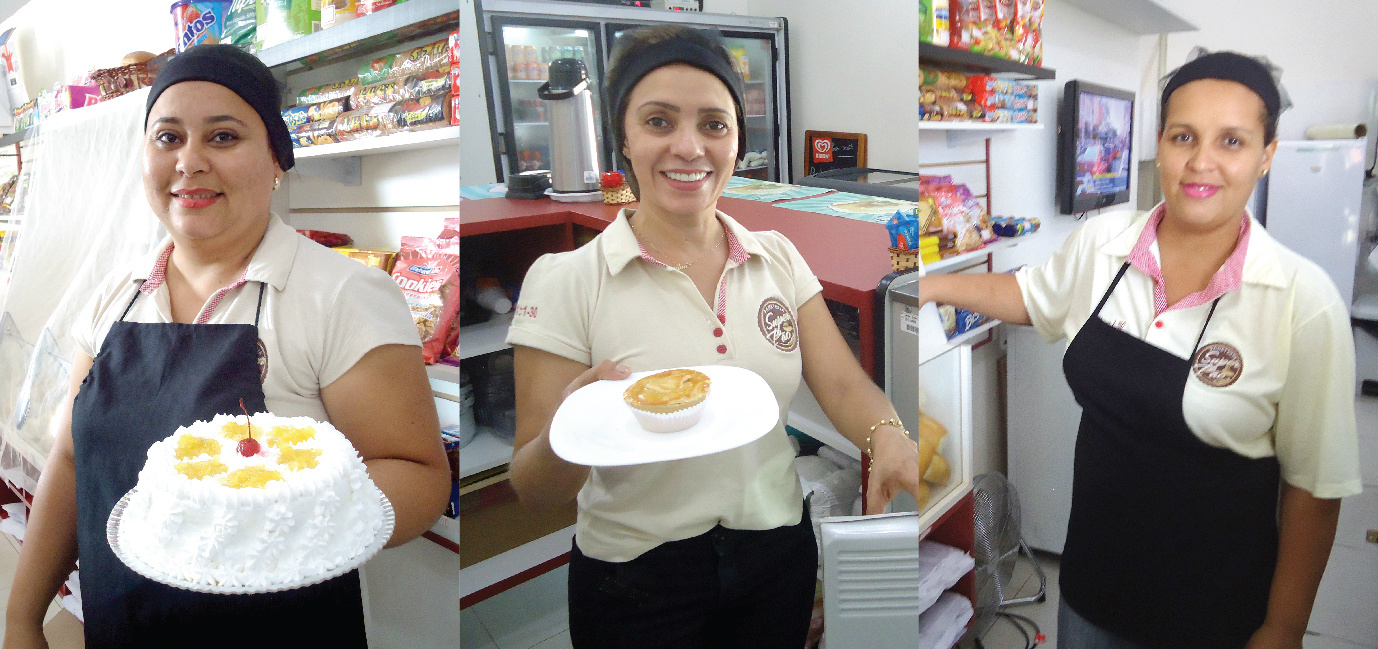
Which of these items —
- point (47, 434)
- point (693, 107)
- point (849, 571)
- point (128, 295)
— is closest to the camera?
point (693, 107)

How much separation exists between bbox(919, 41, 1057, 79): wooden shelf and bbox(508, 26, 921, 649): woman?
157 millimetres

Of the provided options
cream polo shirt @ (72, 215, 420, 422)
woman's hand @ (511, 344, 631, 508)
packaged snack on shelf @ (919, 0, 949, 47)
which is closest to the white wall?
cream polo shirt @ (72, 215, 420, 422)

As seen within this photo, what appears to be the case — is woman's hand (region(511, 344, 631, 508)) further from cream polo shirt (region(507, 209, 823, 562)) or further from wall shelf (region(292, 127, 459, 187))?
wall shelf (region(292, 127, 459, 187))

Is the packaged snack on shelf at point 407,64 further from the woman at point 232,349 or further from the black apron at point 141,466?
the black apron at point 141,466

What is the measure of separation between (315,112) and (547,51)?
56 cm

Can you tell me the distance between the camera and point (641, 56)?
0.39 meters

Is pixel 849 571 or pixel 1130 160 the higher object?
pixel 1130 160

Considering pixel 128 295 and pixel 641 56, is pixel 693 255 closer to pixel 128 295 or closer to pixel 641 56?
pixel 641 56

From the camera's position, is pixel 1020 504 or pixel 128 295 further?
pixel 128 295

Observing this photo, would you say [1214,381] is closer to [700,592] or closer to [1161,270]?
[1161,270]

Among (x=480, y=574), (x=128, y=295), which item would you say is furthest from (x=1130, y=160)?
(x=128, y=295)

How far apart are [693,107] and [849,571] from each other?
1.20ft

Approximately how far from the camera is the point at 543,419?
44 cm

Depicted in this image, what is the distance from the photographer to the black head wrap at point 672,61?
1.26ft
